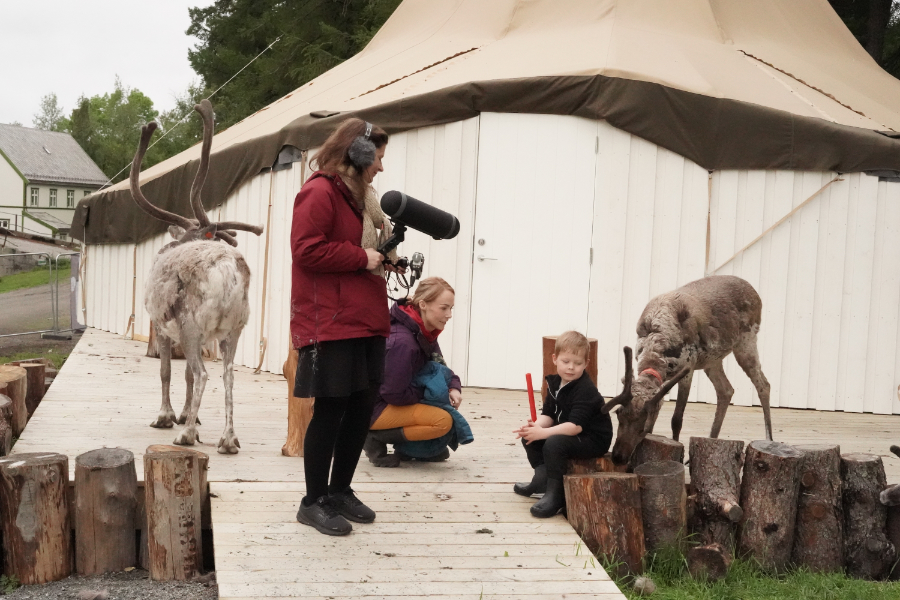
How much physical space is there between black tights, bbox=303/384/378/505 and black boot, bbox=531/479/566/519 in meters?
0.94

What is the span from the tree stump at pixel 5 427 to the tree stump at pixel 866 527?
4469mm

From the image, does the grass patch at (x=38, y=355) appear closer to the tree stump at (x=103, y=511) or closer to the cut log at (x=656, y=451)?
the tree stump at (x=103, y=511)

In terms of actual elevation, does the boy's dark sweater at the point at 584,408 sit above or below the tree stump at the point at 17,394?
above

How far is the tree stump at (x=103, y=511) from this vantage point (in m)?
4.38

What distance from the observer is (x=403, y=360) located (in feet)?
16.5

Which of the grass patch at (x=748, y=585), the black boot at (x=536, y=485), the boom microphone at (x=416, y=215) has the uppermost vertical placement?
the boom microphone at (x=416, y=215)

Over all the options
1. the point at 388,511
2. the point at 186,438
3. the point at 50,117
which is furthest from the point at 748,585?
the point at 50,117

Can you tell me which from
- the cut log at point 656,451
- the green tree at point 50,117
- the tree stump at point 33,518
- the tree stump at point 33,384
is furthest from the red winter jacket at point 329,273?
the green tree at point 50,117

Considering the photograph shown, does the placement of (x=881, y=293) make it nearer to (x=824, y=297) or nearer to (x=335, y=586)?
(x=824, y=297)

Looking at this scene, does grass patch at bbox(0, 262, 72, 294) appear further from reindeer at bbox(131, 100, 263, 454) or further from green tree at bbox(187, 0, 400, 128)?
reindeer at bbox(131, 100, 263, 454)

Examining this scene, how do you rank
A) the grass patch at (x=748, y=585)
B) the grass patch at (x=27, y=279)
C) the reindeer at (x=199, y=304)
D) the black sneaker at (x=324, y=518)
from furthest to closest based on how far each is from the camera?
→ 1. the grass patch at (x=27, y=279)
2. the reindeer at (x=199, y=304)
3. the grass patch at (x=748, y=585)
4. the black sneaker at (x=324, y=518)

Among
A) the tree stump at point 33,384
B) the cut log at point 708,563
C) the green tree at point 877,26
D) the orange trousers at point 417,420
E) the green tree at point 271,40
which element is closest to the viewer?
the cut log at point 708,563

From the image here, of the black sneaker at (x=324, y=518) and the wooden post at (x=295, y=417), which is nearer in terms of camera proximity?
the black sneaker at (x=324, y=518)

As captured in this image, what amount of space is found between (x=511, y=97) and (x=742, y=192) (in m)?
2.12
